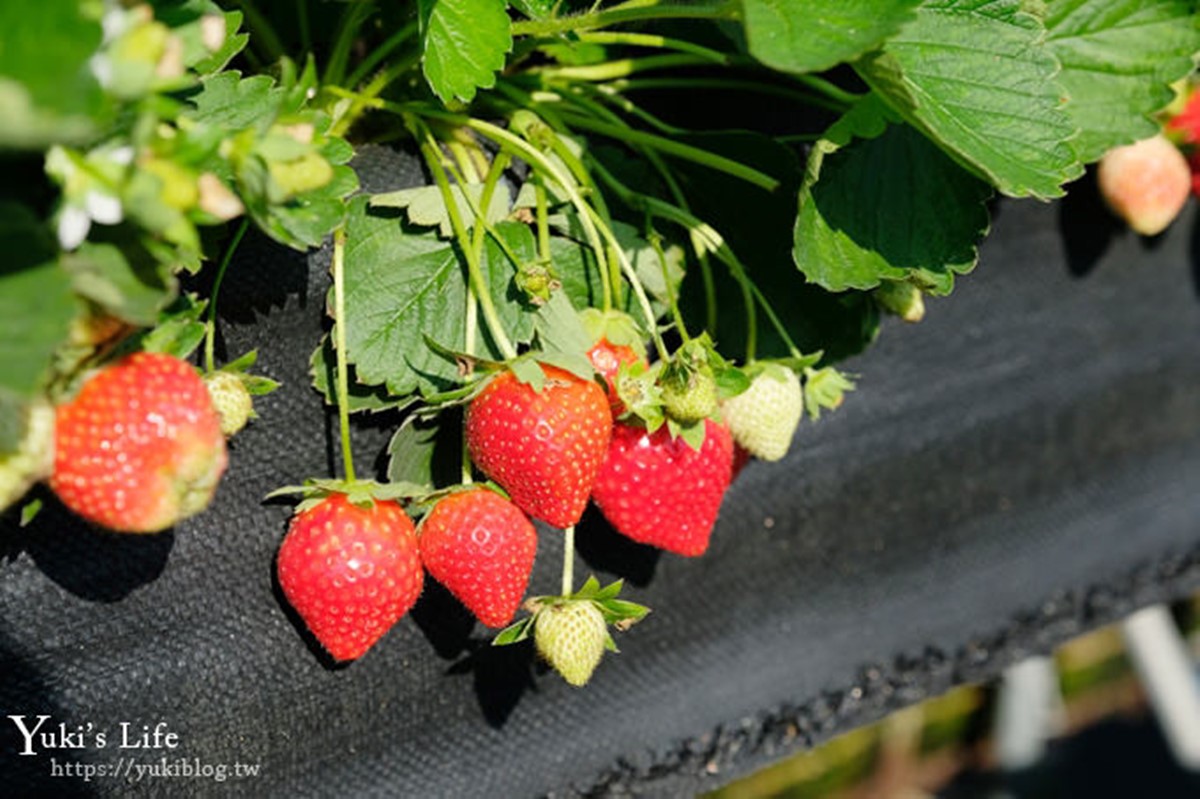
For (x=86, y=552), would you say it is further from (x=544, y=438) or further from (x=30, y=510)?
(x=544, y=438)

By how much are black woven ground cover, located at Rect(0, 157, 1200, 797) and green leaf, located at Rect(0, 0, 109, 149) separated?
0.65 feet

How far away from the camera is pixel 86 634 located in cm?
60

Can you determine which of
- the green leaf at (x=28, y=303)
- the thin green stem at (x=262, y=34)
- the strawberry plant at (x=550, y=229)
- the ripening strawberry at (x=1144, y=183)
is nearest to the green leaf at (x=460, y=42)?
the strawberry plant at (x=550, y=229)

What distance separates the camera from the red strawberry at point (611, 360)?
65cm

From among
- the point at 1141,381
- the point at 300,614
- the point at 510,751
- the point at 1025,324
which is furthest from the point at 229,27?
the point at 1141,381

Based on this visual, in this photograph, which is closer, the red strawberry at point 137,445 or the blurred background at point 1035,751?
the red strawberry at point 137,445

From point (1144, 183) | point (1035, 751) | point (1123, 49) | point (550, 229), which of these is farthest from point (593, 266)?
point (1035, 751)

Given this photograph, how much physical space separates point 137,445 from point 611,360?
9.1 inches

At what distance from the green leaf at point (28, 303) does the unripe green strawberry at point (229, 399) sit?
128mm

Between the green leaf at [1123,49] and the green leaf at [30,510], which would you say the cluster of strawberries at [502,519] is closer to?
the green leaf at [30,510]

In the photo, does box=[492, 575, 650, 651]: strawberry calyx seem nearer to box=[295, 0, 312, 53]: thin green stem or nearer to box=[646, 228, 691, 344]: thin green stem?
box=[646, 228, 691, 344]: thin green stem

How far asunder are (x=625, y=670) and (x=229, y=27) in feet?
1.37

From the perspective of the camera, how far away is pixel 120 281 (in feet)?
1.58

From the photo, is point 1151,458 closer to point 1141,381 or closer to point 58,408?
point 1141,381
